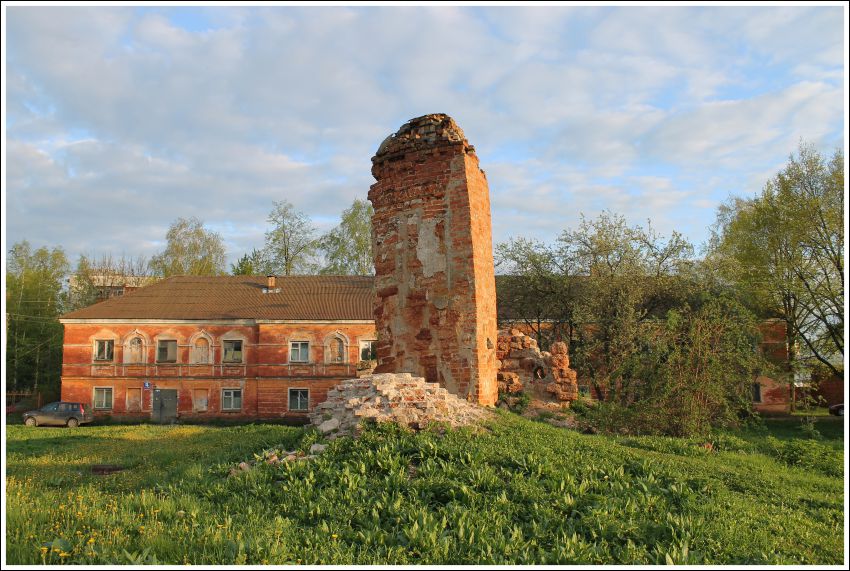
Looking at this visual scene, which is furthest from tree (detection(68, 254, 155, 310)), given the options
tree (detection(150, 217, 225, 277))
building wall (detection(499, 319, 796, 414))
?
building wall (detection(499, 319, 796, 414))

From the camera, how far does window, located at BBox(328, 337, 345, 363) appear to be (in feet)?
93.8

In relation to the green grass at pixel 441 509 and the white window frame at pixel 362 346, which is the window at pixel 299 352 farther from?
the green grass at pixel 441 509

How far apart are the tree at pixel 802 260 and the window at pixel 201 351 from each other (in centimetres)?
2245

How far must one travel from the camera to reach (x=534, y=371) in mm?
12992

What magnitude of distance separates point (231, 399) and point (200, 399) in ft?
4.65

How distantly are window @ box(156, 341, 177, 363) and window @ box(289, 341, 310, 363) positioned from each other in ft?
17.9

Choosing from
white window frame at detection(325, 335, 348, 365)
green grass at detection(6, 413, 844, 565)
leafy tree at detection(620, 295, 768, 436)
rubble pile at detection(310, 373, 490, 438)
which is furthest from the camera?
white window frame at detection(325, 335, 348, 365)

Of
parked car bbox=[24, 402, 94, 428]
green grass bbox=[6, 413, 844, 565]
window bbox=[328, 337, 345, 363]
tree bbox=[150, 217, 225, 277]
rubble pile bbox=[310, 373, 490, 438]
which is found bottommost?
parked car bbox=[24, 402, 94, 428]

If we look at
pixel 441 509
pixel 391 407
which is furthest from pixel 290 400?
pixel 441 509

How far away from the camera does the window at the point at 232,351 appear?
2877cm

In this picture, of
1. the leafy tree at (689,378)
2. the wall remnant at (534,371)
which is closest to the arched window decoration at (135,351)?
the wall remnant at (534,371)

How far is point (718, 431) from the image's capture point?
12.8 meters

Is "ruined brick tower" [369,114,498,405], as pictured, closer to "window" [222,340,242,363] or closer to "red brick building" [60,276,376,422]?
"red brick building" [60,276,376,422]

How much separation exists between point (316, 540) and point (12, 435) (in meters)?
19.6
